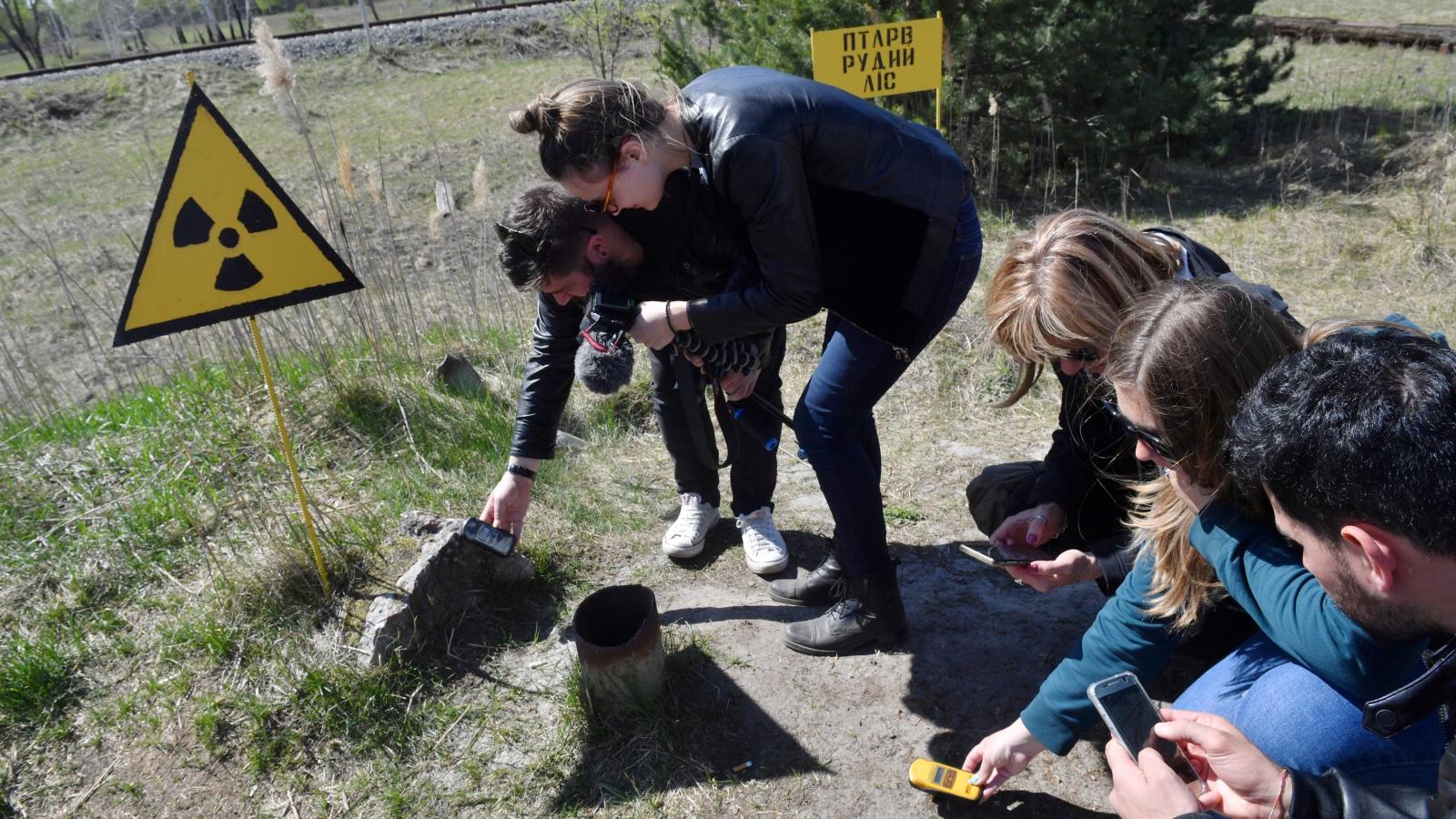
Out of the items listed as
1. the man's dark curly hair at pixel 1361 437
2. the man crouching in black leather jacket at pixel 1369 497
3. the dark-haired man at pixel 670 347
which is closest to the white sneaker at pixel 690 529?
the dark-haired man at pixel 670 347

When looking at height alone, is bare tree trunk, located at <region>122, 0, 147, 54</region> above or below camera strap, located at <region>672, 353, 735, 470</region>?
above

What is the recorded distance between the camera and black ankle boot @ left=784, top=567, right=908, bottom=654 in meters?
2.57

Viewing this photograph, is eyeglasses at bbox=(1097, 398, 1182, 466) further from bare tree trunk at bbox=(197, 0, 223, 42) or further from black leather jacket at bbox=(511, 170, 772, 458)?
bare tree trunk at bbox=(197, 0, 223, 42)

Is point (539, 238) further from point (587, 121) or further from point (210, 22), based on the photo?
point (210, 22)

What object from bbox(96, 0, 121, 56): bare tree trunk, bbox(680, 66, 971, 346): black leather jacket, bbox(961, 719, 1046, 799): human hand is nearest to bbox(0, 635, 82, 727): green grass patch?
bbox(680, 66, 971, 346): black leather jacket

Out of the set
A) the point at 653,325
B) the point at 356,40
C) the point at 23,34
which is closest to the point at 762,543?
the point at 653,325

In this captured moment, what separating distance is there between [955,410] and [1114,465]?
1.85 meters

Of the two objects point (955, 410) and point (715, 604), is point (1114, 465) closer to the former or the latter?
point (715, 604)

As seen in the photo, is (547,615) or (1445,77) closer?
(547,615)

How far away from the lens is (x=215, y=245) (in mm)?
2459

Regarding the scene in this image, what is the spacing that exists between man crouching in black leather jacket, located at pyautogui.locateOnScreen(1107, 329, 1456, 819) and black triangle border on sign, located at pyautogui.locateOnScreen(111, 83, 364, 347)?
2.23m

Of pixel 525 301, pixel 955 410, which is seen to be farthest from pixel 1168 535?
pixel 525 301

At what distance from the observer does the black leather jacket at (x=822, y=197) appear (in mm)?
2020

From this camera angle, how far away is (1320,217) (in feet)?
19.9
